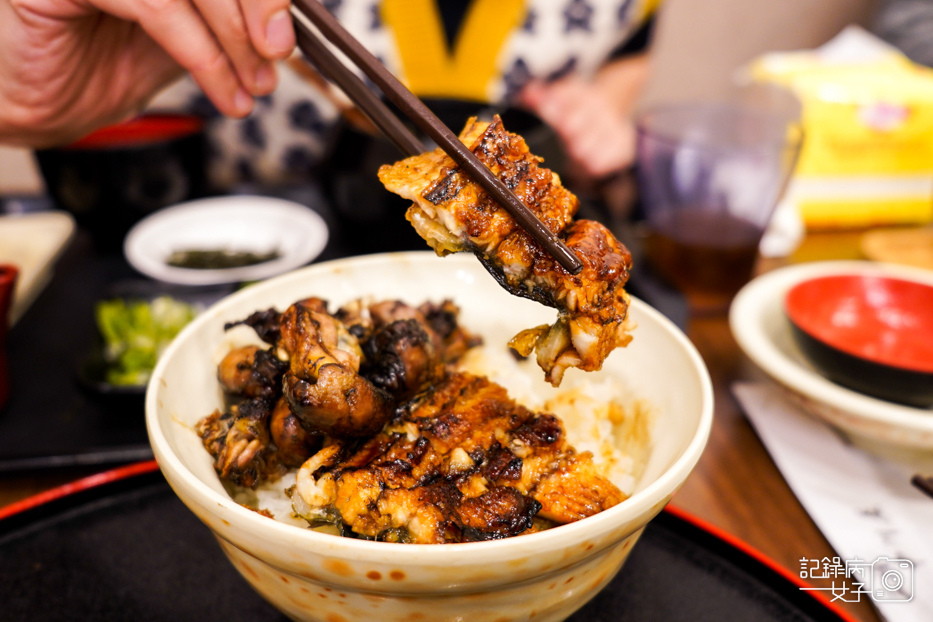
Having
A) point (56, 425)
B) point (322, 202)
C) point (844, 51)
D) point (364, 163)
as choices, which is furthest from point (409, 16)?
point (56, 425)

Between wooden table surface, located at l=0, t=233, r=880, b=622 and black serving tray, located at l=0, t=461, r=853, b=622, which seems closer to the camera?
black serving tray, located at l=0, t=461, r=853, b=622

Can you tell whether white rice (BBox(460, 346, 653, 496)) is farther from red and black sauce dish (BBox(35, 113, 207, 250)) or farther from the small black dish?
red and black sauce dish (BBox(35, 113, 207, 250))

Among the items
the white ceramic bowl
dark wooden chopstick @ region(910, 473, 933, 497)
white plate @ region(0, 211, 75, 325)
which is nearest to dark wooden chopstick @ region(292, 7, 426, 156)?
the white ceramic bowl

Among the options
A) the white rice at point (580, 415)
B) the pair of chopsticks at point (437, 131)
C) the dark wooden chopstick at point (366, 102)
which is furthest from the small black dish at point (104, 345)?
the pair of chopsticks at point (437, 131)

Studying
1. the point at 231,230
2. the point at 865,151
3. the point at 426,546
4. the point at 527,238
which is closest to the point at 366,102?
the point at 527,238

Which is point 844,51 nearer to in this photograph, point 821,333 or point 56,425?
point 821,333

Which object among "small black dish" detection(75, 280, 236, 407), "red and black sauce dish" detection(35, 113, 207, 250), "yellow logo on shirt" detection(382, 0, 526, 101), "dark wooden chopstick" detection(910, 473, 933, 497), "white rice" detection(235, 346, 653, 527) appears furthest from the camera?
"yellow logo on shirt" detection(382, 0, 526, 101)
